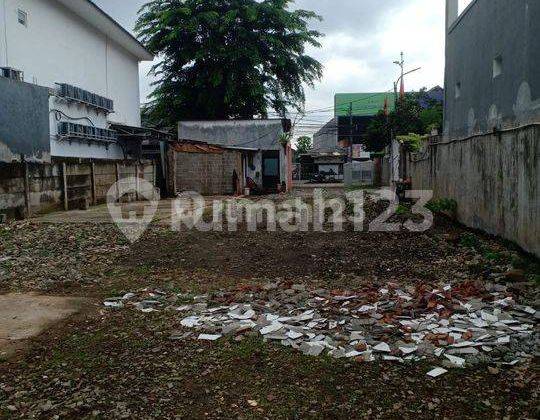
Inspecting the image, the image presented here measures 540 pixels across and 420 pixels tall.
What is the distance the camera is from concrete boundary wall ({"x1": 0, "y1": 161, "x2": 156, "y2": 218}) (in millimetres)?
10469

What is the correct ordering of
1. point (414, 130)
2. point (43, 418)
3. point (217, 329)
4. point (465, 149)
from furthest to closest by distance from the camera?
point (414, 130) < point (465, 149) < point (217, 329) < point (43, 418)

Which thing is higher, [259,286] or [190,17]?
[190,17]

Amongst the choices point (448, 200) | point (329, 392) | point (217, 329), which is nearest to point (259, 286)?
point (217, 329)

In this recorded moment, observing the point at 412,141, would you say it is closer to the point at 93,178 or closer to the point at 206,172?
the point at 206,172

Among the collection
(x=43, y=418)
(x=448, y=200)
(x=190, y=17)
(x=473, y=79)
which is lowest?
(x=43, y=418)

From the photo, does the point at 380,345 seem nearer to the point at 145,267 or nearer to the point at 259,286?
the point at 259,286

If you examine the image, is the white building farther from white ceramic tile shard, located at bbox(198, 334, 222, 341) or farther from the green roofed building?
the green roofed building

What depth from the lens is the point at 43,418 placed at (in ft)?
9.45

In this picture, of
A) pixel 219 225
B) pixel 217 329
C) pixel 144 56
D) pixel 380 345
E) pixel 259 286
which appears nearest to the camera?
pixel 380 345

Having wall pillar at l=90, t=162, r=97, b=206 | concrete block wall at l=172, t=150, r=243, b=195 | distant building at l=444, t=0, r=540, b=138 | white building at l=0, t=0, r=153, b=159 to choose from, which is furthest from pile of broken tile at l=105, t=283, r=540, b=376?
concrete block wall at l=172, t=150, r=243, b=195

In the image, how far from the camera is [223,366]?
3.56 m

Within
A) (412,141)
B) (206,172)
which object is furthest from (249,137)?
(412,141)

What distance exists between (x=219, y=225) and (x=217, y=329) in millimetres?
6198

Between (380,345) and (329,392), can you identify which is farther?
(380,345)
